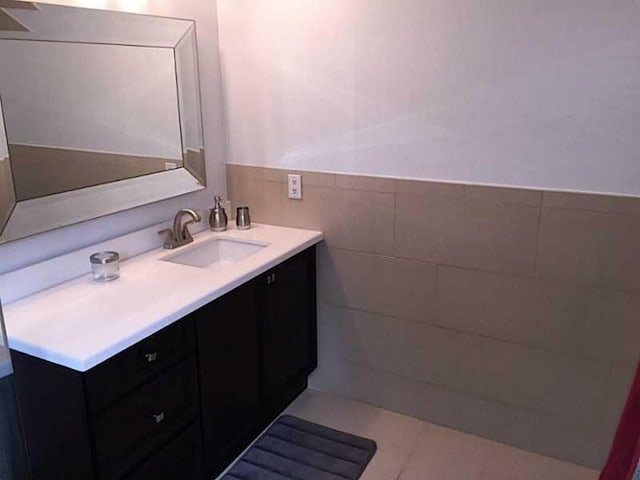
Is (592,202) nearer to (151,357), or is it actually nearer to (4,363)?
(151,357)

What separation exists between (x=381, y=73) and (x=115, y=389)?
1.57 m

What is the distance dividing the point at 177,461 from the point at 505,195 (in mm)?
1573

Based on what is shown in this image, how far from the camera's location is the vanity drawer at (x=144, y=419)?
167 centimetres

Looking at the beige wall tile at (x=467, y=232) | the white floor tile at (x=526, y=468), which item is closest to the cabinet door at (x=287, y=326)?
the beige wall tile at (x=467, y=232)

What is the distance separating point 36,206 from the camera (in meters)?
1.92

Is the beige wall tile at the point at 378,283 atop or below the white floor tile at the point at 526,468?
atop

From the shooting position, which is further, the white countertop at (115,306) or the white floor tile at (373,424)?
the white floor tile at (373,424)

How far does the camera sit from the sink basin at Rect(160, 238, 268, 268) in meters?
2.50

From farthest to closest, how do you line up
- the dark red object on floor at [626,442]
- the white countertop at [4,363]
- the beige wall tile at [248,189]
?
the beige wall tile at [248,189]
the white countertop at [4,363]
the dark red object on floor at [626,442]

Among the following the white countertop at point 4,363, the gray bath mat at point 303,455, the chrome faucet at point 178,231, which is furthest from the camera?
the chrome faucet at point 178,231

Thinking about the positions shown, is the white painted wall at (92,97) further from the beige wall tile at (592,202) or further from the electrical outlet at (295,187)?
the beige wall tile at (592,202)

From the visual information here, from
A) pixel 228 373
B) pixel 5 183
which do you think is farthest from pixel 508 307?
pixel 5 183

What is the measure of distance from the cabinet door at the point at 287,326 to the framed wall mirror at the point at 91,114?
0.59m

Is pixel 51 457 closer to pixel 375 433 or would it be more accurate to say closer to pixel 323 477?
pixel 323 477
